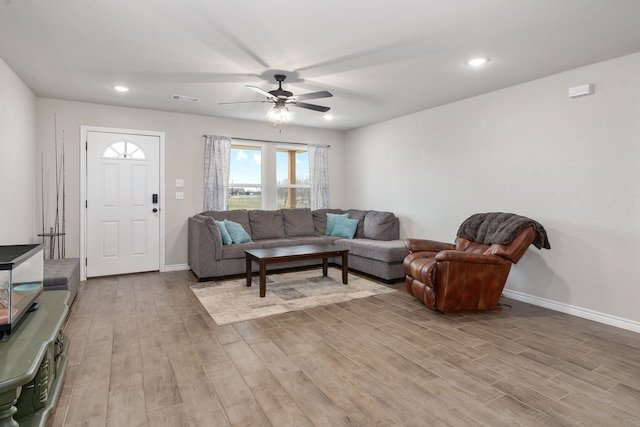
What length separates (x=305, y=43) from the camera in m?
2.96

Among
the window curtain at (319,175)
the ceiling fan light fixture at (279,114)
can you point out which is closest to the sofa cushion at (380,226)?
the window curtain at (319,175)

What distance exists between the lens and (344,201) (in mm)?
7188

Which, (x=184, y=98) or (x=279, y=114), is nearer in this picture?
(x=279, y=114)

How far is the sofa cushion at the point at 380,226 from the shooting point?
561 centimetres

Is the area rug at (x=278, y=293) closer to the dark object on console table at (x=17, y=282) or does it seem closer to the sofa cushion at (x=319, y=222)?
the sofa cushion at (x=319, y=222)

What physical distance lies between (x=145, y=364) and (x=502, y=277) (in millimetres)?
3300

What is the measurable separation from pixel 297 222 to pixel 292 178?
999mm

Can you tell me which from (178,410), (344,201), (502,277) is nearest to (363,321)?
(502,277)

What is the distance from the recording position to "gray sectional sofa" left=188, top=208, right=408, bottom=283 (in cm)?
478

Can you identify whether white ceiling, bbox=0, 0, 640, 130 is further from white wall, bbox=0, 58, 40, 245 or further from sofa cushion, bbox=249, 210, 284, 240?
sofa cushion, bbox=249, 210, 284, 240

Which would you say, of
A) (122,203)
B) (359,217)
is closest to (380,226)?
(359,217)

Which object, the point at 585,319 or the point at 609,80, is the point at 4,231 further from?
the point at 609,80

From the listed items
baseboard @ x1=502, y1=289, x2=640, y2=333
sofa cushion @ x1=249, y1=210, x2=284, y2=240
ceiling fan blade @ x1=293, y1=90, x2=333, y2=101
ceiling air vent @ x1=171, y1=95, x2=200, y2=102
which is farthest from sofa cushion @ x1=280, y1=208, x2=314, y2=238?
baseboard @ x1=502, y1=289, x2=640, y2=333

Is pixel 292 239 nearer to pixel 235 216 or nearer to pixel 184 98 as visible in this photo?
pixel 235 216
